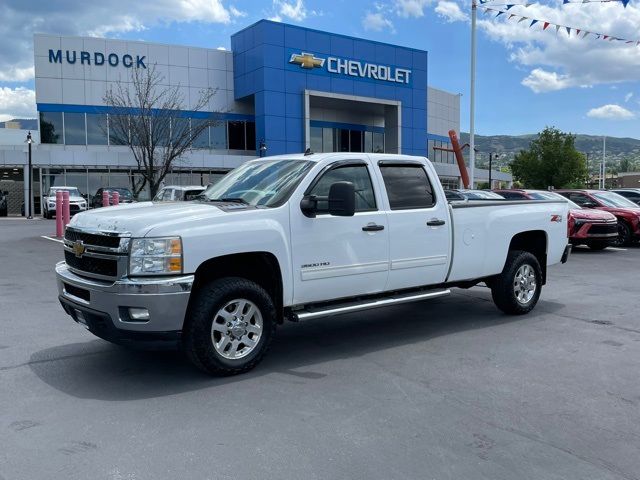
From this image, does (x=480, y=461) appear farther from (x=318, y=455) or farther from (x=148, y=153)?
(x=148, y=153)

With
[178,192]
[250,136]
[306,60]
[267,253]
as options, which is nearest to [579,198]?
[178,192]

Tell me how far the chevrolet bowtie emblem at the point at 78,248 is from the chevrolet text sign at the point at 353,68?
3541 centimetres

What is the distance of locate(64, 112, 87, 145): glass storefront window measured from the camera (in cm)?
3775

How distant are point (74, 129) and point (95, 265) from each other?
3649 cm

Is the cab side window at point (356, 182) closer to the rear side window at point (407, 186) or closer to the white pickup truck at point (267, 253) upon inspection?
the white pickup truck at point (267, 253)

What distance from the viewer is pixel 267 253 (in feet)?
17.5

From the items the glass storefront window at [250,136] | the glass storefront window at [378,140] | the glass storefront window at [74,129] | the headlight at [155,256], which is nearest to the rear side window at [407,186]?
the headlight at [155,256]

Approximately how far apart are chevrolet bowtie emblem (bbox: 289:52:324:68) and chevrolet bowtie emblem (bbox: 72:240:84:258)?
3541 centimetres

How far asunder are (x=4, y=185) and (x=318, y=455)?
4591cm

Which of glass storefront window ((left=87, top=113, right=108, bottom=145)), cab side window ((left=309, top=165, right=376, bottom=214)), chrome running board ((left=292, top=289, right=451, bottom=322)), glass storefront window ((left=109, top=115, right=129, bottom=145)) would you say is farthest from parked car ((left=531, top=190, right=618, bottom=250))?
glass storefront window ((left=87, top=113, right=108, bottom=145))

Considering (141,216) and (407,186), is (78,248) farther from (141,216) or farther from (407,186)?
(407,186)

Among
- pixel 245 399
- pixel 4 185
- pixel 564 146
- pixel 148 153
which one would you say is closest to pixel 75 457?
pixel 245 399

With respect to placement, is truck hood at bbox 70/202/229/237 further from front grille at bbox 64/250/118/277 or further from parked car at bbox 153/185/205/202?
parked car at bbox 153/185/205/202

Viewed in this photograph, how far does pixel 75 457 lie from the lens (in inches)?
143
